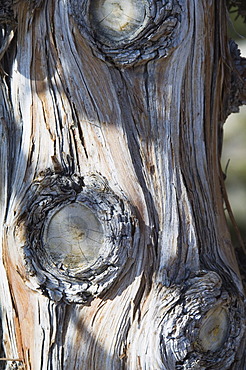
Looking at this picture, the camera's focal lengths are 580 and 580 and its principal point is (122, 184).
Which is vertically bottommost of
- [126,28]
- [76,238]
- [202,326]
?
[202,326]

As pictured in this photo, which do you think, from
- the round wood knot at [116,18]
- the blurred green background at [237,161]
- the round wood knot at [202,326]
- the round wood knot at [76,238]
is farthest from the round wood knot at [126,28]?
the blurred green background at [237,161]

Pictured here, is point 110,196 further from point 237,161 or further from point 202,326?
point 237,161

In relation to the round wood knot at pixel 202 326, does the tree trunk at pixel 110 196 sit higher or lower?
higher

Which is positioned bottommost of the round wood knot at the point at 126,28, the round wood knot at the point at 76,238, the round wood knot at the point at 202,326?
the round wood knot at the point at 202,326

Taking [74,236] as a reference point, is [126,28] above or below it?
above

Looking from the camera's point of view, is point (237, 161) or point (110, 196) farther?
point (237, 161)

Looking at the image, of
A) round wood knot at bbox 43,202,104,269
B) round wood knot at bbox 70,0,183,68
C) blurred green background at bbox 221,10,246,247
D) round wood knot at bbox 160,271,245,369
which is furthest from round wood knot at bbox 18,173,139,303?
blurred green background at bbox 221,10,246,247

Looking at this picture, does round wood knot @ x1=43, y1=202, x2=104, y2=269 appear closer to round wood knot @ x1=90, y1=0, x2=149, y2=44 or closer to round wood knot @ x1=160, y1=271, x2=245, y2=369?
round wood knot @ x1=160, y1=271, x2=245, y2=369

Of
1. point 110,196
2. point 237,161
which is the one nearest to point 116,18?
point 110,196

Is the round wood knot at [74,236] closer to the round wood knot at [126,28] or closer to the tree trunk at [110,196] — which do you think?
the tree trunk at [110,196]
